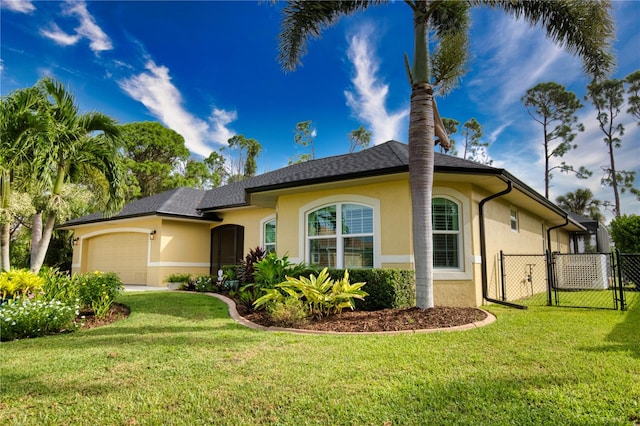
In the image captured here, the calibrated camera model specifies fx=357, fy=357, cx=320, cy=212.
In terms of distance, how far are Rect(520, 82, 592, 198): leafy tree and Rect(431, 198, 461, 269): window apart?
97.8 ft

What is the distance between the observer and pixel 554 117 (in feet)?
107

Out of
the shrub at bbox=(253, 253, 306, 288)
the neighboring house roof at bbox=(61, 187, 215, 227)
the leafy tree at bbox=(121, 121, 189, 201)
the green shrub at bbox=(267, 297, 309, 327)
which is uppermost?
the leafy tree at bbox=(121, 121, 189, 201)

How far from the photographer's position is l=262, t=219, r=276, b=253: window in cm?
1406

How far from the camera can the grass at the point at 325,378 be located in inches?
116

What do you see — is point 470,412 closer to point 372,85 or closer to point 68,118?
point 68,118

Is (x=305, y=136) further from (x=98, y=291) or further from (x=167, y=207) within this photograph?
(x=98, y=291)

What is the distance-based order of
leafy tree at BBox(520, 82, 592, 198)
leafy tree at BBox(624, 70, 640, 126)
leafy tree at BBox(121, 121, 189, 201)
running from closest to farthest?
leafy tree at BBox(624, 70, 640, 126)
leafy tree at BBox(121, 121, 189, 201)
leafy tree at BBox(520, 82, 592, 198)

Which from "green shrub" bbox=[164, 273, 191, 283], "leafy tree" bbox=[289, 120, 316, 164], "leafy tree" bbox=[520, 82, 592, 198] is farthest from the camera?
"leafy tree" bbox=[289, 120, 316, 164]

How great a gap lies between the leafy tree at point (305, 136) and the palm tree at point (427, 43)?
2818cm

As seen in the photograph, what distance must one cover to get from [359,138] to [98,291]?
3335 centimetres

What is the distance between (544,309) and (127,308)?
997 centimetres

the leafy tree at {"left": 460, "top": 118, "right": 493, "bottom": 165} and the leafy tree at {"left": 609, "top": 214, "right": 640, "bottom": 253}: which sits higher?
the leafy tree at {"left": 460, "top": 118, "right": 493, "bottom": 165}

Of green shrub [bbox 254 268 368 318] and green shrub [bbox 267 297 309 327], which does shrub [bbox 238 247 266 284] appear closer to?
green shrub [bbox 254 268 368 318]

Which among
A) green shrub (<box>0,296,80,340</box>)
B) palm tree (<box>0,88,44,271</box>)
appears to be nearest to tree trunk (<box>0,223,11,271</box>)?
palm tree (<box>0,88,44,271</box>)
